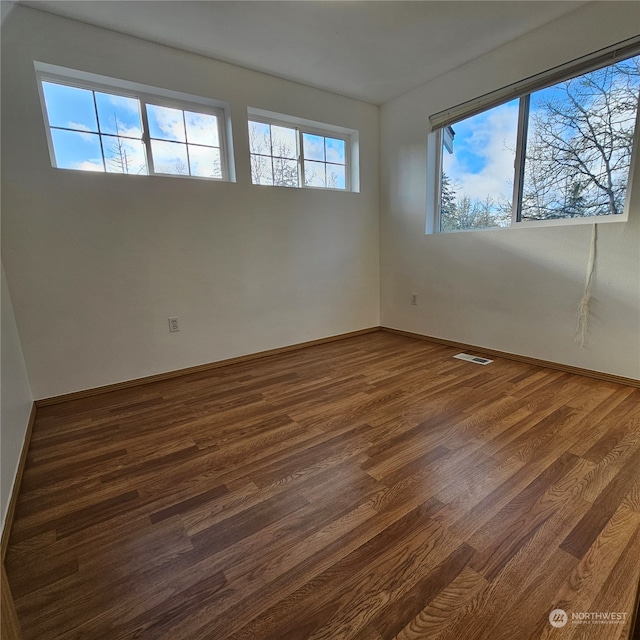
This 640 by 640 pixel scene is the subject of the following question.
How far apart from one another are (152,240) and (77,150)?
0.75 meters

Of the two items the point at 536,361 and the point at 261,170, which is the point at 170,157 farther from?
the point at 536,361

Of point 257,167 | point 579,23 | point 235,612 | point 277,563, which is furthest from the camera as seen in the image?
point 257,167

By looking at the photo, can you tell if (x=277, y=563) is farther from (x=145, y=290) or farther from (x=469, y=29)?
(x=469, y=29)

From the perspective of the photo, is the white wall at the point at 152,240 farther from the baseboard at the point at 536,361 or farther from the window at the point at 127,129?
the baseboard at the point at 536,361

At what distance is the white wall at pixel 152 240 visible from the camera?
2.11 meters

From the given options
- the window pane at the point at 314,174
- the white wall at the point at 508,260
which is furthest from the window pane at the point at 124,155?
the white wall at the point at 508,260

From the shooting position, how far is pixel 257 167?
3051mm

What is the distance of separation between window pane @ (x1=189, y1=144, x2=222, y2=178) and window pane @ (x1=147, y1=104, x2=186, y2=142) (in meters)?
0.13

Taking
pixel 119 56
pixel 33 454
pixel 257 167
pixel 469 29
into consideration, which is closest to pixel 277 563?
pixel 33 454

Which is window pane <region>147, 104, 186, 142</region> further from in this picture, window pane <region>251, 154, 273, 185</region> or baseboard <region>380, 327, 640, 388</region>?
baseboard <region>380, 327, 640, 388</region>

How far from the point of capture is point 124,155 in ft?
8.13

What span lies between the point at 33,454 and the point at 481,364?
313 cm

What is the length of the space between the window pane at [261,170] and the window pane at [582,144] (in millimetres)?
2235

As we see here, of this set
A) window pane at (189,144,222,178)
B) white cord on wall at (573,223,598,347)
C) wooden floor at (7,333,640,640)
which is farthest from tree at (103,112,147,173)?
white cord on wall at (573,223,598,347)
